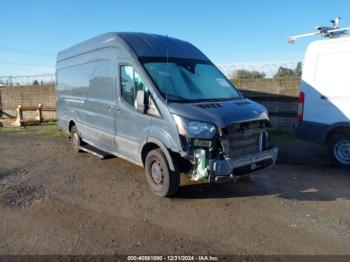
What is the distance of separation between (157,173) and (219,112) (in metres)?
1.46

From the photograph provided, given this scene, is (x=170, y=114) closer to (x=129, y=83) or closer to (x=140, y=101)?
(x=140, y=101)

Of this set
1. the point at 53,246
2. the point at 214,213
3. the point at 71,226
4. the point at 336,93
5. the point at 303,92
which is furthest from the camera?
the point at 303,92

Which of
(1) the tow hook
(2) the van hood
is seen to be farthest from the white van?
(1) the tow hook

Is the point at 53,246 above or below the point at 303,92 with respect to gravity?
below

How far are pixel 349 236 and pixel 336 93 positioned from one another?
3792 millimetres

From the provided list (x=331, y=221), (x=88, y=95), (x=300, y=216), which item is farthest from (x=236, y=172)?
(x=88, y=95)

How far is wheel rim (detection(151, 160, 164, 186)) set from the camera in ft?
18.0

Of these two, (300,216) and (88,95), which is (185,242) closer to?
(300,216)

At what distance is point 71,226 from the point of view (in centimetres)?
460

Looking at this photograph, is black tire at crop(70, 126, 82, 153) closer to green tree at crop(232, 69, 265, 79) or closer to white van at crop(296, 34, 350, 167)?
white van at crop(296, 34, 350, 167)

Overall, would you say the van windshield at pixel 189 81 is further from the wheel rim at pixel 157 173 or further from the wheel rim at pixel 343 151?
the wheel rim at pixel 343 151

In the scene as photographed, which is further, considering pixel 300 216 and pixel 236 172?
pixel 236 172

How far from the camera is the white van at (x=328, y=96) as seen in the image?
701 cm

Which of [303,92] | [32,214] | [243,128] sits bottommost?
[32,214]
